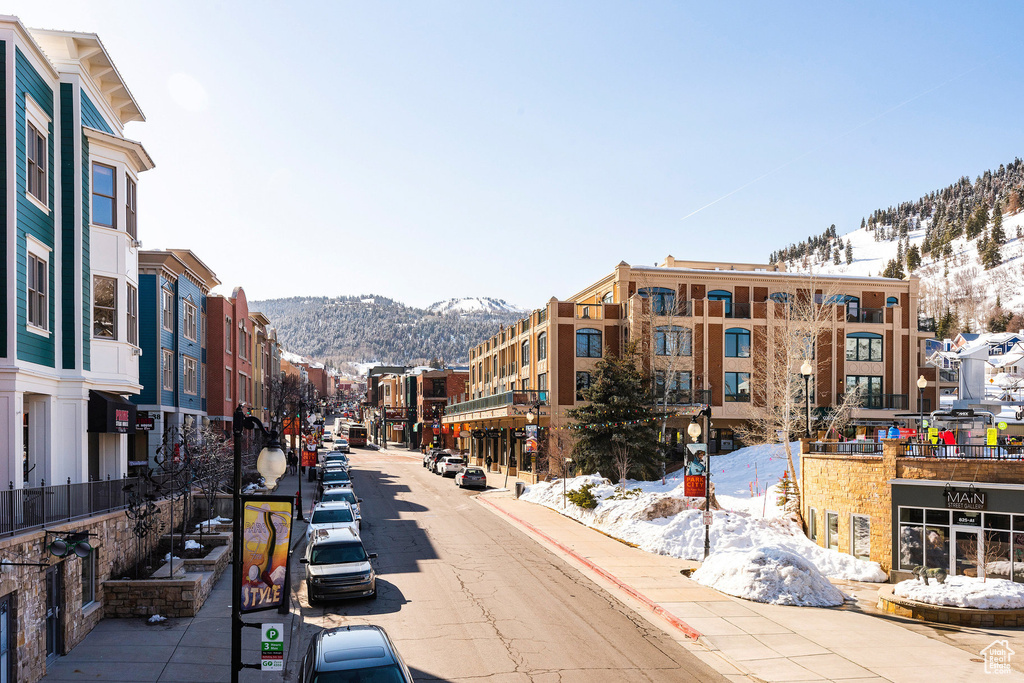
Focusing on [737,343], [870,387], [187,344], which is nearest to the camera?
[187,344]

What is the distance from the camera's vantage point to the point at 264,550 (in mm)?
11203

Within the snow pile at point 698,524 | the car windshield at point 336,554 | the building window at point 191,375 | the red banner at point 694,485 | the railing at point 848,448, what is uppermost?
the building window at point 191,375

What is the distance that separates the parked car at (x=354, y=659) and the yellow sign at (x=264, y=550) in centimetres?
98

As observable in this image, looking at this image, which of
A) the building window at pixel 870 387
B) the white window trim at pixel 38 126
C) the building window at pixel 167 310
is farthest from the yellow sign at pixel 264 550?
the building window at pixel 870 387

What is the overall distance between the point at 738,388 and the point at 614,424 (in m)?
16.4

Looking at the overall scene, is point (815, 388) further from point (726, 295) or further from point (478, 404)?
point (478, 404)

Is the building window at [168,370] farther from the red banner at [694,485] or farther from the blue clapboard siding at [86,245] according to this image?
the red banner at [694,485]

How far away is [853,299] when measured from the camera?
59.2 metres

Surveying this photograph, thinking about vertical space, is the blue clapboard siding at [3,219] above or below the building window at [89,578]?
above

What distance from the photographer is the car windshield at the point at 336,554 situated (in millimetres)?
19903

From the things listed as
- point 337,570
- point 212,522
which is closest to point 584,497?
point 212,522

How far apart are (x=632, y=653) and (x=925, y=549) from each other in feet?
41.0

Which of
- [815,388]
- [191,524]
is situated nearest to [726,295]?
[815,388]

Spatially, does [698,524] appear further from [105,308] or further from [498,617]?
[105,308]
